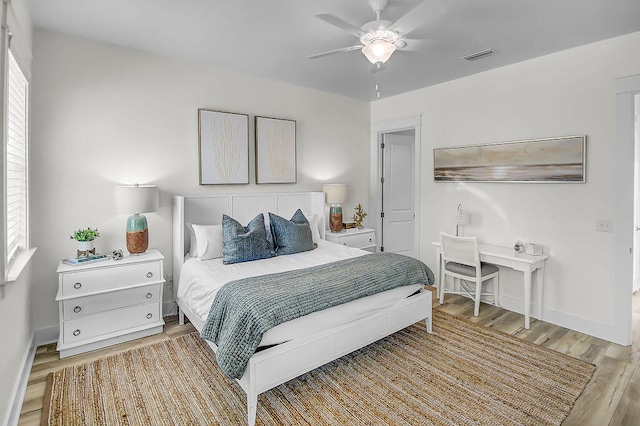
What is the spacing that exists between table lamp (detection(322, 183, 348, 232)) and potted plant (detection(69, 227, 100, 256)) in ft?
9.00

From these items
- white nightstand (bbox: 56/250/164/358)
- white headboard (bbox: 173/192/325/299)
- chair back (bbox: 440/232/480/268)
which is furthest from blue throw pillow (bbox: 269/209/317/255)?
chair back (bbox: 440/232/480/268)

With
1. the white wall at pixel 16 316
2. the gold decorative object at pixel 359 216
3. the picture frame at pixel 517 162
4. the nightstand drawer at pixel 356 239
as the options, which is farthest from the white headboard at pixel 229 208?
the picture frame at pixel 517 162

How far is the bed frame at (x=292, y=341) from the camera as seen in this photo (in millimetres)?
2154

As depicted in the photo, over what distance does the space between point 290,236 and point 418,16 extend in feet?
7.64

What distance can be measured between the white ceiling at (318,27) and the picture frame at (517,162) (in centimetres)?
90

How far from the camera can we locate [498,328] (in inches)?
137

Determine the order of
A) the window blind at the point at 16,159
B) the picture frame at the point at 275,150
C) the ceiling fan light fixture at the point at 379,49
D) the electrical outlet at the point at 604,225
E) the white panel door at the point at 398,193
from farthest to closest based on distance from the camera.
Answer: the white panel door at the point at 398,193, the picture frame at the point at 275,150, the electrical outlet at the point at 604,225, the ceiling fan light fixture at the point at 379,49, the window blind at the point at 16,159

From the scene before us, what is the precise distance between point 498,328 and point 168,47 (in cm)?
430

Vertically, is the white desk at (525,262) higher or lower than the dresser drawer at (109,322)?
higher

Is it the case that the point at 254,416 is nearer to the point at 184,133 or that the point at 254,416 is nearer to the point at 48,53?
the point at 184,133

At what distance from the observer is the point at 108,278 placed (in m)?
2.95

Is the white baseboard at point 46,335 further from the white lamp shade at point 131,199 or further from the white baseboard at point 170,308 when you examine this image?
the white lamp shade at point 131,199

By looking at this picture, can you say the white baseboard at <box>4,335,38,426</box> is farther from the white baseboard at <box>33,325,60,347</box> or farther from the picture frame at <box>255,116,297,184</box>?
the picture frame at <box>255,116,297,184</box>

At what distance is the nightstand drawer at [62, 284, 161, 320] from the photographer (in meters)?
2.81
